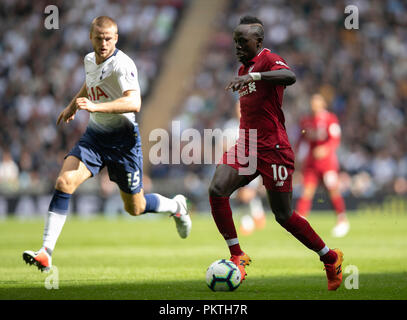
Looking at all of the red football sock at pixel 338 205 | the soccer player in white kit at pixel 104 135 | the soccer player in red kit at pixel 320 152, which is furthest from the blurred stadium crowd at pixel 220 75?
the soccer player in white kit at pixel 104 135

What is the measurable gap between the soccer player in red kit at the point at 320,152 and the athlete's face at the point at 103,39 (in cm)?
826

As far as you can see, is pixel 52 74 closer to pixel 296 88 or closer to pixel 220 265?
pixel 296 88

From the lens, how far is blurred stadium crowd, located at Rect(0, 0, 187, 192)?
78.7 ft

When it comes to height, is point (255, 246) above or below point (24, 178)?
below

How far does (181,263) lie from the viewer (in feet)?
33.1

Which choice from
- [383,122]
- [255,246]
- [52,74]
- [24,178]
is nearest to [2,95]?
[52,74]

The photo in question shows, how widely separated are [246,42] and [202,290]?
2.46m

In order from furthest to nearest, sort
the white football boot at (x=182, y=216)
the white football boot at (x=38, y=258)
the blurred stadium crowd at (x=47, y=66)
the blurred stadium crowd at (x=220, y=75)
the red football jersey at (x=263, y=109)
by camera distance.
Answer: the blurred stadium crowd at (x=47, y=66) → the blurred stadium crowd at (x=220, y=75) → the white football boot at (x=182, y=216) → the red football jersey at (x=263, y=109) → the white football boot at (x=38, y=258)

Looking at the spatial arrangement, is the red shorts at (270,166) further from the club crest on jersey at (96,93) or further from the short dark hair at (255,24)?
the club crest on jersey at (96,93)

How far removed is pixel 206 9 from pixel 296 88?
6.47 m

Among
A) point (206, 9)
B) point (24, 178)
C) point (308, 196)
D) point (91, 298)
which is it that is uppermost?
point (206, 9)

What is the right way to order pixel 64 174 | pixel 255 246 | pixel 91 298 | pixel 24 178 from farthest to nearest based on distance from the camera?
1. pixel 24 178
2. pixel 255 246
3. pixel 64 174
4. pixel 91 298

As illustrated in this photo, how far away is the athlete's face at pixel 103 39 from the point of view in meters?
7.65

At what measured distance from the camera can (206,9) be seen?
30.0m
